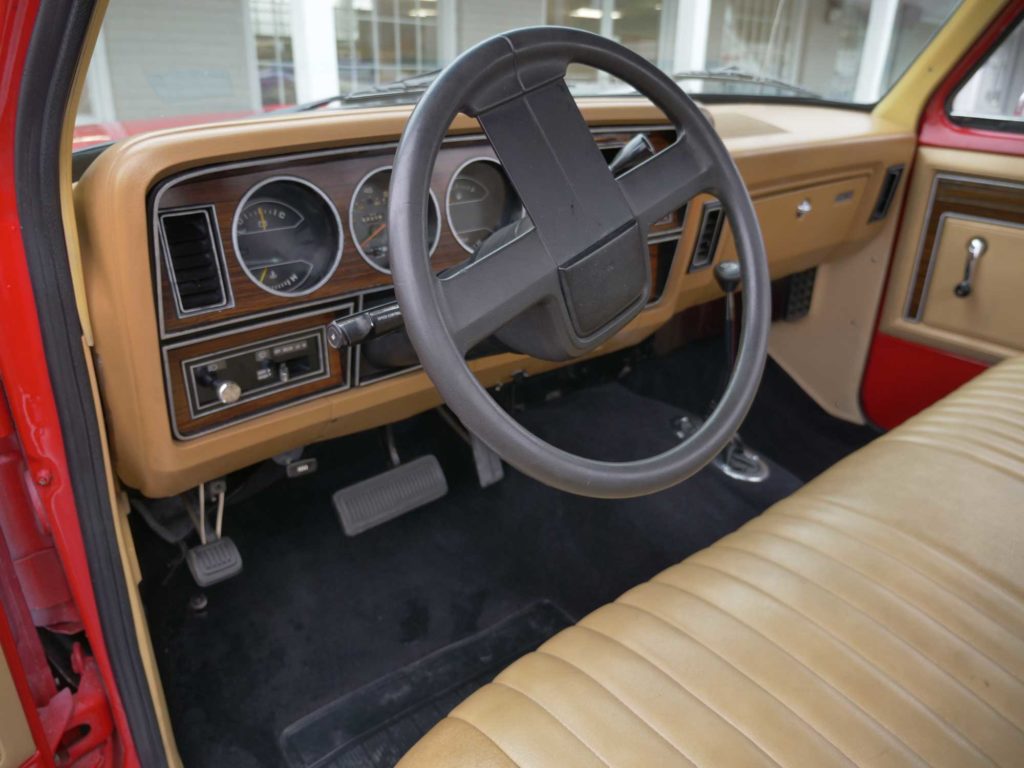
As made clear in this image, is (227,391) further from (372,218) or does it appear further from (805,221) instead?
(805,221)

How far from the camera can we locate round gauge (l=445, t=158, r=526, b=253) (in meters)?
1.43

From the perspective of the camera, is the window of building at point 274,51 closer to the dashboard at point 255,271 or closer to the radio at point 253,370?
the dashboard at point 255,271

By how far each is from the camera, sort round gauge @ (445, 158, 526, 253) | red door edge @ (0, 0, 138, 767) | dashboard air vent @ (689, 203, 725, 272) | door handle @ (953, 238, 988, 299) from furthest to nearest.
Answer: door handle @ (953, 238, 988, 299) < dashboard air vent @ (689, 203, 725, 272) < round gauge @ (445, 158, 526, 253) < red door edge @ (0, 0, 138, 767)

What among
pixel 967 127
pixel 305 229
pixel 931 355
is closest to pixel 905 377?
pixel 931 355

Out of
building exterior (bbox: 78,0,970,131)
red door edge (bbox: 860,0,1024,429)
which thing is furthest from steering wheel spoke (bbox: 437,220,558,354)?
red door edge (bbox: 860,0,1024,429)

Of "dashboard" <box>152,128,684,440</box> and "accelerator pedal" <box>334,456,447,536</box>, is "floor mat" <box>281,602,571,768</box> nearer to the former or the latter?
"accelerator pedal" <box>334,456,447,536</box>

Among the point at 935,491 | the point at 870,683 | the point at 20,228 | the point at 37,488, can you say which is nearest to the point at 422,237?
the point at 20,228

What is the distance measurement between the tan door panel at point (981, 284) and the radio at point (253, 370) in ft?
5.78

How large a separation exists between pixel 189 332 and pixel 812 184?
63.7 inches

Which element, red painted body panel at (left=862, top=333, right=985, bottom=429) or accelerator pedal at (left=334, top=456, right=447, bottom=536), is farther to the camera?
red painted body panel at (left=862, top=333, right=985, bottom=429)

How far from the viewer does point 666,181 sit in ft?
3.67

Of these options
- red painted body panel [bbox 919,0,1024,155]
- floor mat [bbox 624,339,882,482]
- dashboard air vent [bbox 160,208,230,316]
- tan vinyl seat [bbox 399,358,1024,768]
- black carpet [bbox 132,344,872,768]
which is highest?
red painted body panel [bbox 919,0,1024,155]

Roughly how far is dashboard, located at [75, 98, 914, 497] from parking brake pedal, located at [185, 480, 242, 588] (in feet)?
0.75

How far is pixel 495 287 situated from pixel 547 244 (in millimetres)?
88
